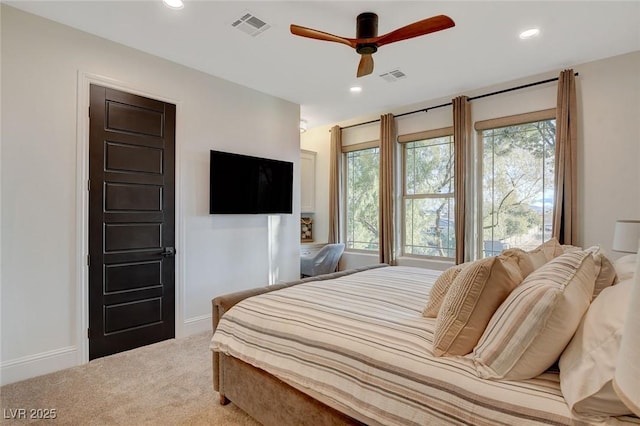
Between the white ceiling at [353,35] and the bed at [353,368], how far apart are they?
2.08 metres

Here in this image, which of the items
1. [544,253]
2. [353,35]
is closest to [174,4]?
[353,35]

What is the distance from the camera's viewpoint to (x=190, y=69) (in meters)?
3.48

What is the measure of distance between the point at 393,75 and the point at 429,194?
5.70 ft

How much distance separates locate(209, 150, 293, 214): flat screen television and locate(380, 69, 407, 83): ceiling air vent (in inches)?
62.2

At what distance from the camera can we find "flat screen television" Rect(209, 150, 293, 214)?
3615mm

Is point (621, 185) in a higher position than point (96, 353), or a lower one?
higher

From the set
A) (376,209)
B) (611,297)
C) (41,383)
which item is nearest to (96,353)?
(41,383)

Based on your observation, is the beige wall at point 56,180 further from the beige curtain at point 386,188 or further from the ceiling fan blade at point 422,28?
the beige curtain at point 386,188

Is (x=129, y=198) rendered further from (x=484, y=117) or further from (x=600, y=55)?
(x=600, y=55)

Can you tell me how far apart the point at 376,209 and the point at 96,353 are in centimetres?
387

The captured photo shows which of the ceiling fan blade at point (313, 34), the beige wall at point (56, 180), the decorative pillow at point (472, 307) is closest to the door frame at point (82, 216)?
the beige wall at point (56, 180)

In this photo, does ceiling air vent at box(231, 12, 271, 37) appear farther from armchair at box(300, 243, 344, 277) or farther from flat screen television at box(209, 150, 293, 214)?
armchair at box(300, 243, 344, 277)

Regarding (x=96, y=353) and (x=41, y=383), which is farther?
(x=96, y=353)

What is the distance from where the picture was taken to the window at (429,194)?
4449 mm
